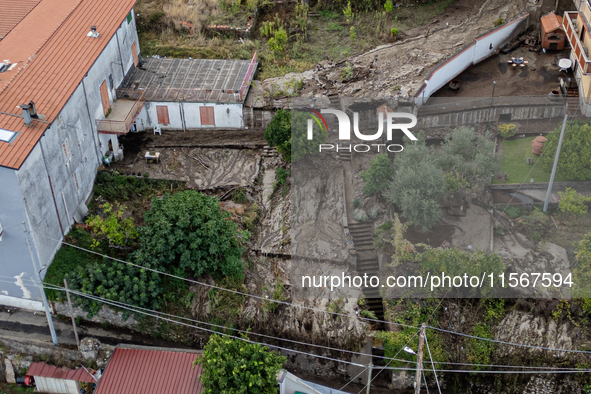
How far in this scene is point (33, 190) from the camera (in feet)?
110

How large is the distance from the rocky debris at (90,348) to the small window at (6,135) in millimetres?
11077

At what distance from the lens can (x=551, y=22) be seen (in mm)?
52562

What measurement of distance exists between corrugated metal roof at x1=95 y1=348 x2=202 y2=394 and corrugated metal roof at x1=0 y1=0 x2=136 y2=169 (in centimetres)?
1148

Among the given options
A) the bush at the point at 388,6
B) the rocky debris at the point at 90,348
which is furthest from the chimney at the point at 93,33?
the bush at the point at 388,6

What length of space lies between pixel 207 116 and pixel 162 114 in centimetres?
315

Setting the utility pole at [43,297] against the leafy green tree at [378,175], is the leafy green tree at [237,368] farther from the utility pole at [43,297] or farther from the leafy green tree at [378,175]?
the leafy green tree at [378,175]

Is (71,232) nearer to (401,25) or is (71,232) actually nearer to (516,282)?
(516,282)

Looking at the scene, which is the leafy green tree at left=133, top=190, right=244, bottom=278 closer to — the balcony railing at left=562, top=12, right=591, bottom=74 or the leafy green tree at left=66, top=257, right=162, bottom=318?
the leafy green tree at left=66, top=257, right=162, bottom=318

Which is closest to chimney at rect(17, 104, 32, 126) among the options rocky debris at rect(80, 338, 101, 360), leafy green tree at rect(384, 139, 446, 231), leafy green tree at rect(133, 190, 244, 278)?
leafy green tree at rect(133, 190, 244, 278)

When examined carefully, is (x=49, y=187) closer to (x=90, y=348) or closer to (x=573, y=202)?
(x=90, y=348)

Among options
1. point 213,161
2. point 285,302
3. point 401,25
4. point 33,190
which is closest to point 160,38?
point 213,161

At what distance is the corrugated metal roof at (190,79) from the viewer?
45.8 meters

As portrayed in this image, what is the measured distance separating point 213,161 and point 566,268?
23.1 meters

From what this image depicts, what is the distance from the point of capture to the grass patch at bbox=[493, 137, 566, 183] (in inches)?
1639
